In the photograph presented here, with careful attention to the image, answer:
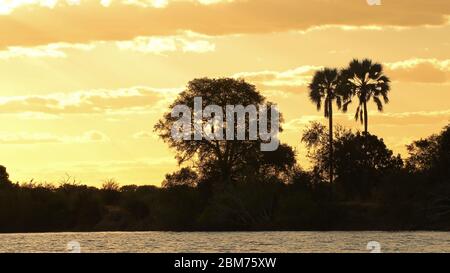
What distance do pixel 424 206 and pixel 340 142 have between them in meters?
14.0

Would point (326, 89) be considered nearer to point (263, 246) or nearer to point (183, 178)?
point (183, 178)

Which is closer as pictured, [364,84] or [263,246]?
[263,246]

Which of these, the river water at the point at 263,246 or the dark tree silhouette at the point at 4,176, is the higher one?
A: the dark tree silhouette at the point at 4,176

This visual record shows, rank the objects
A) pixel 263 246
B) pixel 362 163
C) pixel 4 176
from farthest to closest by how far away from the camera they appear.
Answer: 1. pixel 4 176
2. pixel 362 163
3. pixel 263 246

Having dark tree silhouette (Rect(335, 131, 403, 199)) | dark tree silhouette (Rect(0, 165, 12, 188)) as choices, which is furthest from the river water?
dark tree silhouette (Rect(0, 165, 12, 188))

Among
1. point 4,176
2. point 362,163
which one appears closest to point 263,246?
point 362,163

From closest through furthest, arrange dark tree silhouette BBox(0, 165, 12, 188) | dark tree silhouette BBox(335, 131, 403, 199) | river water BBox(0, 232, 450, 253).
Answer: river water BBox(0, 232, 450, 253), dark tree silhouette BBox(335, 131, 403, 199), dark tree silhouette BBox(0, 165, 12, 188)

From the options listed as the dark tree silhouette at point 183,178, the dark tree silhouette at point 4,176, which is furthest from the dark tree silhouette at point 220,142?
the dark tree silhouette at point 4,176

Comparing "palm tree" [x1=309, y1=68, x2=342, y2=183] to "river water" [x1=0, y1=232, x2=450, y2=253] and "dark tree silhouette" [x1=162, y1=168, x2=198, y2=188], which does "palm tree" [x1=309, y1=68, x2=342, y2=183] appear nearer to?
"dark tree silhouette" [x1=162, y1=168, x2=198, y2=188]

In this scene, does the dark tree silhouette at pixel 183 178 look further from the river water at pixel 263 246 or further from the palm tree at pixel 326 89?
the river water at pixel 263 246

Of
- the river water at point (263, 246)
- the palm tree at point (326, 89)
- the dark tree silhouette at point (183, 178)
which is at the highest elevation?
the palm tree at point (326, 89)

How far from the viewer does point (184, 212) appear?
82000 mm
